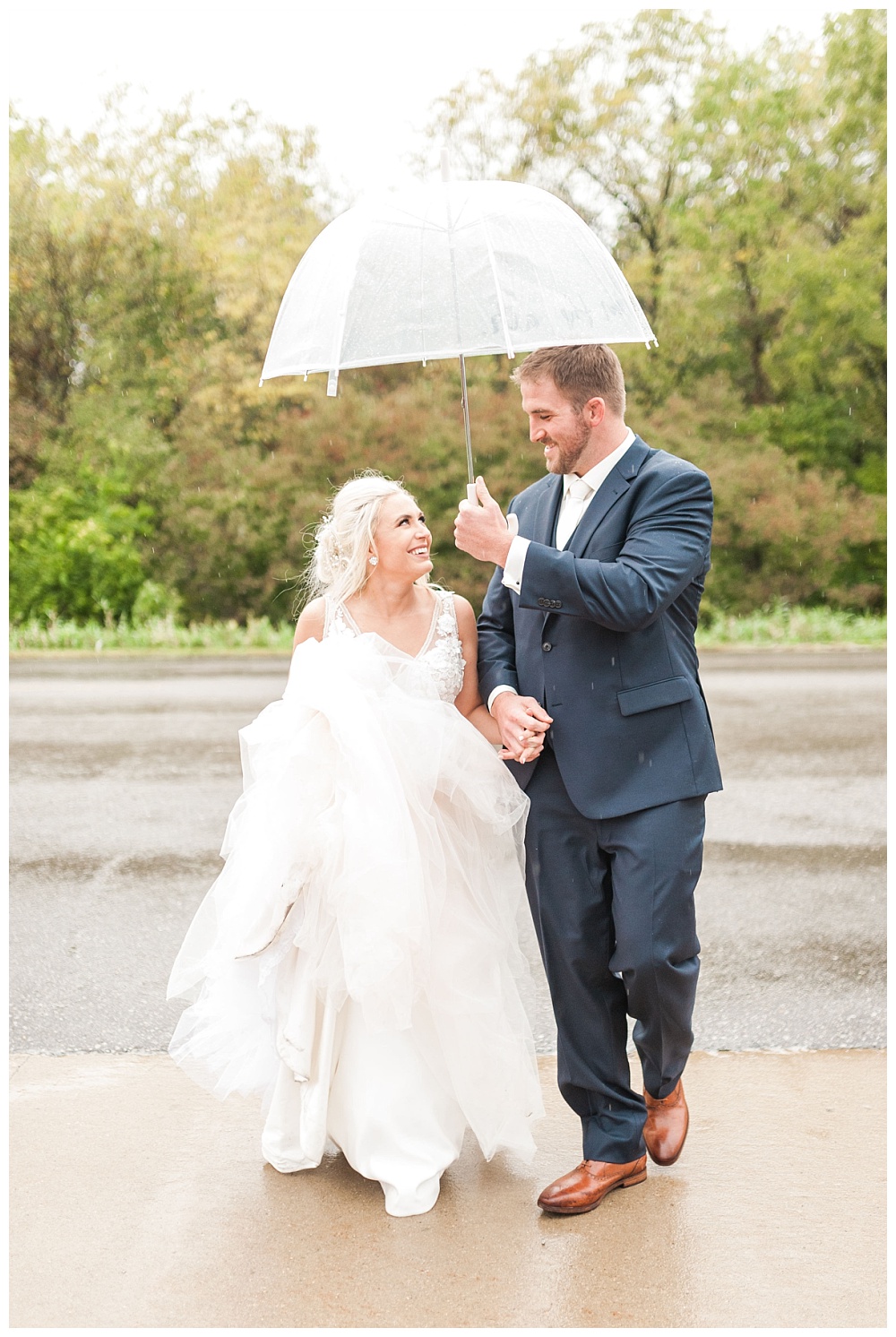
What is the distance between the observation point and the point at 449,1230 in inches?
128

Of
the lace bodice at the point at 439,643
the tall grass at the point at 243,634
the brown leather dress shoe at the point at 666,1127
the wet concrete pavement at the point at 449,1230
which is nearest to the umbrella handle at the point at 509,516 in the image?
the lace bodice at the point at 439,643

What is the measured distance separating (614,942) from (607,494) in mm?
1228

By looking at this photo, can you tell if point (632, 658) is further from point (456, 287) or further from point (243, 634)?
point (243, 634)

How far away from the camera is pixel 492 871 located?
3631 mm

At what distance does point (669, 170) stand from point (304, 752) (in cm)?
2057

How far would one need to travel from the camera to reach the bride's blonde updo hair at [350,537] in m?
3.71

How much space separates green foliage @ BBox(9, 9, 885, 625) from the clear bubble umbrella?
16.2 meters

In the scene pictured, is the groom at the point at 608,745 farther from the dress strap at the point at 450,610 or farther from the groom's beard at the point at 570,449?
the dress strap at the point at 450,610

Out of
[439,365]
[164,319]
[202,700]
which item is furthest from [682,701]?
[164,319]

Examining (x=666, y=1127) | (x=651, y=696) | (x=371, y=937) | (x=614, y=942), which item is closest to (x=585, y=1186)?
(x=666, y=1127)

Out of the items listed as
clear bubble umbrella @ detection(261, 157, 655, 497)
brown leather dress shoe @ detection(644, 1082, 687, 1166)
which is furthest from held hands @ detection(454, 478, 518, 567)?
brown leather dress shoe @ detection(644, 1082, 687, 1166)

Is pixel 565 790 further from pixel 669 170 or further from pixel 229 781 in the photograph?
pixel 669 170

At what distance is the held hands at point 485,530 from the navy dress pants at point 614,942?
601 millimetres

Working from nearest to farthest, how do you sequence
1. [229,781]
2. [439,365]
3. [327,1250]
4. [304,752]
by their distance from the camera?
1. [327,1250]
2. [304,752]
3. [229,781]
4. [439,365]
